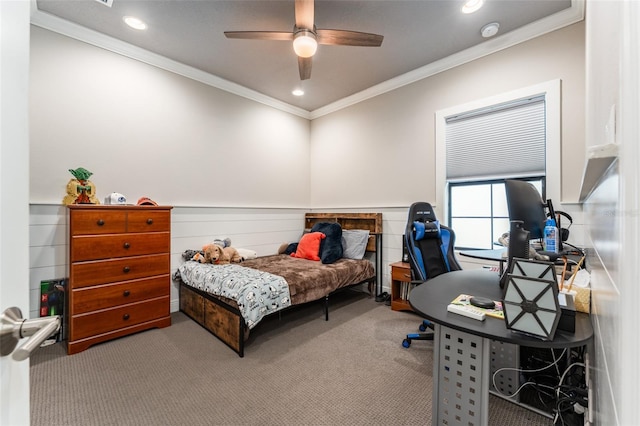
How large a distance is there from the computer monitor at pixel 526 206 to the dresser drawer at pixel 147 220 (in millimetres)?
3006

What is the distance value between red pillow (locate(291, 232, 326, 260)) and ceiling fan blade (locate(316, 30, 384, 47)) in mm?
2307

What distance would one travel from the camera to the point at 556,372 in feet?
6.24

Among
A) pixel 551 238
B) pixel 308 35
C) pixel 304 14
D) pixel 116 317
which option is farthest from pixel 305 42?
pixel 116 317

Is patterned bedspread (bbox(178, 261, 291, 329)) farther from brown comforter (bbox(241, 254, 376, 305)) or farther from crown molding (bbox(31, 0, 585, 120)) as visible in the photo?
crown molding (bbox(31, 0, 585, 120))

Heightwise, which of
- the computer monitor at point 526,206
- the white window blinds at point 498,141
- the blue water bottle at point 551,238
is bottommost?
the blue water bottle at point 551,238

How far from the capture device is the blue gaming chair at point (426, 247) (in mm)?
2340

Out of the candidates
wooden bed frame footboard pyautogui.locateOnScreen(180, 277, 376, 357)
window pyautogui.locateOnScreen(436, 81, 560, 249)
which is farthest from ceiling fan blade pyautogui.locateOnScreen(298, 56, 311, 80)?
wooden bed frame footboard pyautogui.locateOnScreen(180, 277, 376, 357)

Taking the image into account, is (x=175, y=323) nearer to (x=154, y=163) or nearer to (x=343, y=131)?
(x=154, y=163)

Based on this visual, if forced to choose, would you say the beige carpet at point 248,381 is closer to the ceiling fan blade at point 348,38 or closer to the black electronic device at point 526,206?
the black electronic device at point 526,206

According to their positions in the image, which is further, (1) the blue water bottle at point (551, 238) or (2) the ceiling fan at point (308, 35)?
(2) the ceiling fan at point (308, 35)

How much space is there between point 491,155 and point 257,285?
279 cm

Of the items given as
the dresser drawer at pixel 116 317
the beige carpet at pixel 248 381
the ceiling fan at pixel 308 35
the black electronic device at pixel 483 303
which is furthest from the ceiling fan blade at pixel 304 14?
the dresser drawer at pixel 116 317

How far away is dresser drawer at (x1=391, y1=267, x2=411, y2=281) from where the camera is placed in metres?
3.13

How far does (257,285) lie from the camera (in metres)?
2.38
